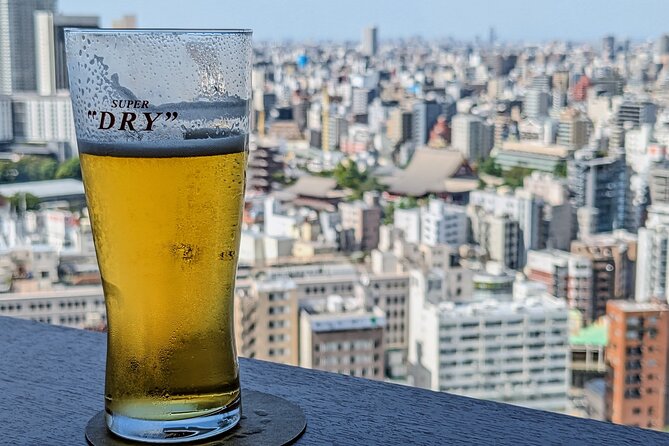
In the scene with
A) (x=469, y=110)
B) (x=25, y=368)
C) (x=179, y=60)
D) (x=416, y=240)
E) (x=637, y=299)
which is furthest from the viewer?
(x=469, y=110)

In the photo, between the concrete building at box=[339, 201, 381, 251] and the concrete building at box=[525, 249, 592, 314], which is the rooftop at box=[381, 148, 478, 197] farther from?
the concrete building at box=[525, 249, 592, 314]

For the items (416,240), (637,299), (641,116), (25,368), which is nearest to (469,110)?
(641,116)

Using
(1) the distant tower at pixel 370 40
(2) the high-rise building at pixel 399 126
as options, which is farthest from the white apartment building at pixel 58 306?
(1) the distant tower at pixel 370 40

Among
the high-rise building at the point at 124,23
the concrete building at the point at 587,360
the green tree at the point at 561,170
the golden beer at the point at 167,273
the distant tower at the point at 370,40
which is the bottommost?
the concrete building at the point at 587,360

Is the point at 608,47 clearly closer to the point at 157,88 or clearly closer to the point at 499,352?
the point at 499,352

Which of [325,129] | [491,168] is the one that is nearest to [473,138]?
[491,168]

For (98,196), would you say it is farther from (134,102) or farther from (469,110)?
(469,110)

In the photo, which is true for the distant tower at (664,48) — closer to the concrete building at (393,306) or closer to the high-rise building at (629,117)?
the high-rise building at (629,117)

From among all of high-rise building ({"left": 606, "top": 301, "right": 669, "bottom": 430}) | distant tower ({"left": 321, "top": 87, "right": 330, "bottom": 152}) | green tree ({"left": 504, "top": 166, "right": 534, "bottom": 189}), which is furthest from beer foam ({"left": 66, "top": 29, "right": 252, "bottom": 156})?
distant tower ({"left": 321, "top": 87, "right": 330, "bottom": 152})
